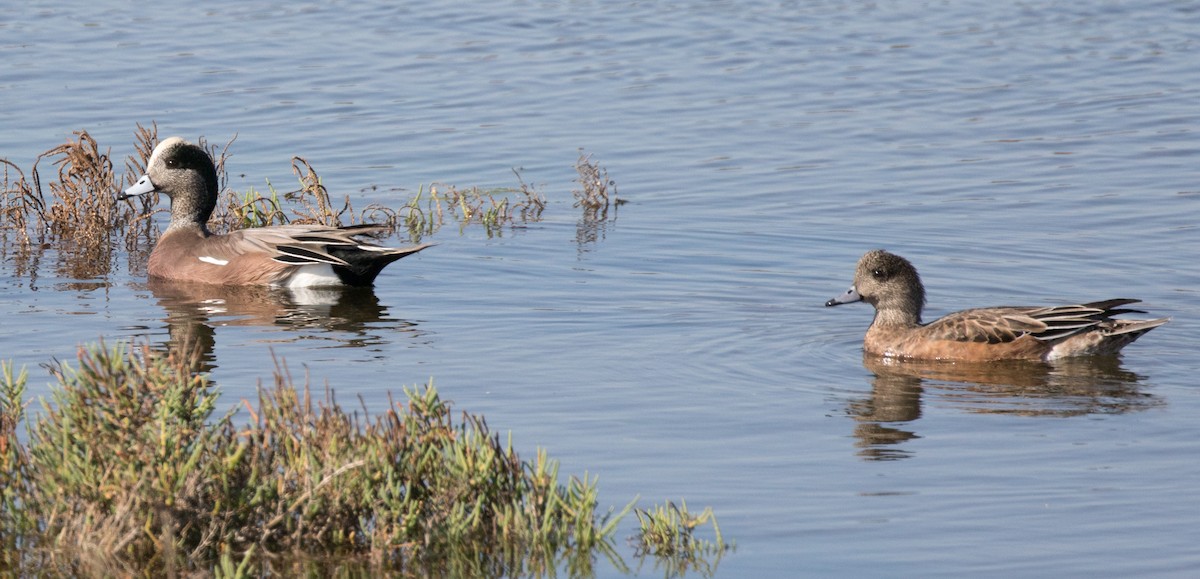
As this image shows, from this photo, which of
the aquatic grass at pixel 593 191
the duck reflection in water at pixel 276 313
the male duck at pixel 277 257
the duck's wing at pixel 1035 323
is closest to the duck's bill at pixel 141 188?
the male duck at pixel 277 257

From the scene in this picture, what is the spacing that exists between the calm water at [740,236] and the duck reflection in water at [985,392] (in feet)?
0.12

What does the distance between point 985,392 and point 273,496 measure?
4702 mm

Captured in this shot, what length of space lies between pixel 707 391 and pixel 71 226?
659 cm

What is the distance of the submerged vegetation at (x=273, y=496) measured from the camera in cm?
584

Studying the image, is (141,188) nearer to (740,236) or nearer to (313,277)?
(313,277)

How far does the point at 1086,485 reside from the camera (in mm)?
7312

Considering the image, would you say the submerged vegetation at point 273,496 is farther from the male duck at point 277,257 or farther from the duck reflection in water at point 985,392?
the male duck at point 277,257

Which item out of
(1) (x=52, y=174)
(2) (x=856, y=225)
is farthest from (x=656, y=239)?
(1) (x=52, y=174)

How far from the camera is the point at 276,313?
11562 mm

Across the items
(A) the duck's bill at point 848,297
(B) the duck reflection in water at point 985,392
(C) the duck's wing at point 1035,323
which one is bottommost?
(B) the duck reflection in water at point 985,392

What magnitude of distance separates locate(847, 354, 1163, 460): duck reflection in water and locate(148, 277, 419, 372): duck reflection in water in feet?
10.1

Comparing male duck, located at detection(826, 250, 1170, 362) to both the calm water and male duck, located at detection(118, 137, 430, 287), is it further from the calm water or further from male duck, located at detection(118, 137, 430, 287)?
male duck, located at detection(118, 137, 430, 287)

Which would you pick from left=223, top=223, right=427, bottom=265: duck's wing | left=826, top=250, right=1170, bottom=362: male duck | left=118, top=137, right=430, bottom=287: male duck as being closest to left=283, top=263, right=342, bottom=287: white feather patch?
left=118, top=137, right=430, bottom=287: male duck

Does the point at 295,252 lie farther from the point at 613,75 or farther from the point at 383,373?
the point at 613,75
